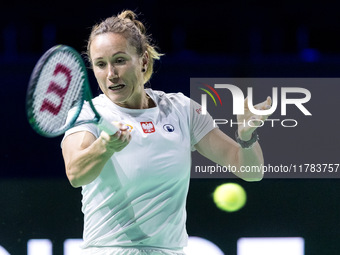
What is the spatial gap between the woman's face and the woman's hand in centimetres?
45

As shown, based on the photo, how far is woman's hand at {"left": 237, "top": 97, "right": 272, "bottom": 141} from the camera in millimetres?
2791

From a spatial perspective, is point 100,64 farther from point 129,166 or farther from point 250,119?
point 250,119

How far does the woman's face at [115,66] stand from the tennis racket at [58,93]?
13 centimetres

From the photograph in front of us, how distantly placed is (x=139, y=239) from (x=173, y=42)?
12.6 feet

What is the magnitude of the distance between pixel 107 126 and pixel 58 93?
0.33m

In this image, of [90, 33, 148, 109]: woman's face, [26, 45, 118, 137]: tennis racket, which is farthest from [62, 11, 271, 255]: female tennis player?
[26, 45, 118, 137]: tennis racket

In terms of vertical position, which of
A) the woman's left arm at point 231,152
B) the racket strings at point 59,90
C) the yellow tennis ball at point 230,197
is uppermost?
the racket strings at point 59,90

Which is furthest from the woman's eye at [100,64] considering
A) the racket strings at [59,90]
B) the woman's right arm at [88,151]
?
the woman's right arm at [88,151]

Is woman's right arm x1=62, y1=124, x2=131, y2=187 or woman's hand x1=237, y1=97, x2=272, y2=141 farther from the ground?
woman's hand x1=237, y1=97, x2=272, y2=141

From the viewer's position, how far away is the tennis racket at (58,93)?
2439mm

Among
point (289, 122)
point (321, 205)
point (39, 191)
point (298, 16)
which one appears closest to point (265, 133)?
point (289, 122)
